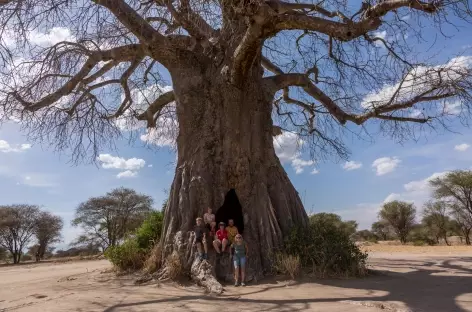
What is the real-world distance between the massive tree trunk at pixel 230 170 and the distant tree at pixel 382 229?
30.4m

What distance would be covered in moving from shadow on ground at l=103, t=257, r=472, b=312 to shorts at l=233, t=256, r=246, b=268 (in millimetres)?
496

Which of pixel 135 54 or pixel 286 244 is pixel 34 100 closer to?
pixel 135 54

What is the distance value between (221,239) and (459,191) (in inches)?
1021

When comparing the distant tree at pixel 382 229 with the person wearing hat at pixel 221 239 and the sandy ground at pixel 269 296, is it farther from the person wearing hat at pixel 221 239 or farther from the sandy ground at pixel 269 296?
the person wearing hat at pixel 221 239

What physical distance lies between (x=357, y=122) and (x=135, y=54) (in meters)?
5.67

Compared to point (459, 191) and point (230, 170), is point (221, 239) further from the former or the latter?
point (459, 191)

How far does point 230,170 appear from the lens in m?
8.67

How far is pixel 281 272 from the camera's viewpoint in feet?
24.6

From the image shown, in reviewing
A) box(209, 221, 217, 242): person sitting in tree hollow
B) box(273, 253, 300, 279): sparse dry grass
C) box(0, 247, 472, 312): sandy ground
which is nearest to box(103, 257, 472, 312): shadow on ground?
box(0, 247, 472, 312): sandy ground

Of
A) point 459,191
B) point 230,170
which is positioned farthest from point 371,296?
point 459,191

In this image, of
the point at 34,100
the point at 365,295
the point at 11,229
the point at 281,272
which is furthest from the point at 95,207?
the point at 365,295

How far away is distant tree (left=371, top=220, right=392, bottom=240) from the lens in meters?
37.4

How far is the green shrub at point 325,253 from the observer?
24.8 ft

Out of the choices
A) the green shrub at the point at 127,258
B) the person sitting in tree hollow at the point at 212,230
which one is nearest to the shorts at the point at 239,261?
the person sitting in tree hollow at the point at 212,230
